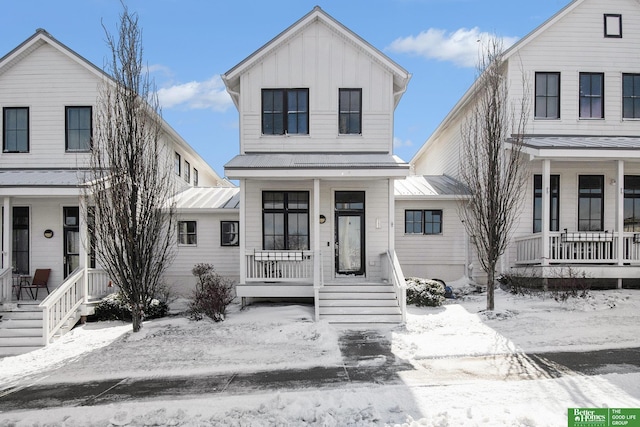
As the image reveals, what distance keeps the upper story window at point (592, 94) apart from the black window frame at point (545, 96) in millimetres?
790

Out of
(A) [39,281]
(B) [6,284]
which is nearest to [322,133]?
(A) [39,281]

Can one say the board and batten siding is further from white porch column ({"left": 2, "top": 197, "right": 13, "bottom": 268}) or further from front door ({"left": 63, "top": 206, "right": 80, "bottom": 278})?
white porch column ({"left": 2, "top": 197, "right": 13, "bottom": 268})

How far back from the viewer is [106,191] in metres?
11.5

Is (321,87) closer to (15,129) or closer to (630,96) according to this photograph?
(15,129)

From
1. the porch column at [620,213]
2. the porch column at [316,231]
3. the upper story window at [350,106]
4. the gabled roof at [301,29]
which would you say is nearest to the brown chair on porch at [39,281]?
the gabled roof at [301,29]

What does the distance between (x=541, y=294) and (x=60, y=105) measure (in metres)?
15.0

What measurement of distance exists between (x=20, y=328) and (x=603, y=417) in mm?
11884

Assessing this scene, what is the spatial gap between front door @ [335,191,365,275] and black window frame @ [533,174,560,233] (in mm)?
5533

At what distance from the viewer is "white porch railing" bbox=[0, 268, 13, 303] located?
12891 mm

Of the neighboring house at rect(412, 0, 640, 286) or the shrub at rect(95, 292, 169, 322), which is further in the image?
the neighboring house at rect(412, 0, 640, 286)

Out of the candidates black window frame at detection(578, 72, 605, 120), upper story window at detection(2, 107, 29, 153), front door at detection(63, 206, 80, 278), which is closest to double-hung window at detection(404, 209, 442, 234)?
black window frame at detection(578, 72, 605, 120)

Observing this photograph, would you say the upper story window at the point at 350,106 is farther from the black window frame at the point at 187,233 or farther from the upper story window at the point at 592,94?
the upper story window at the point at 592,94

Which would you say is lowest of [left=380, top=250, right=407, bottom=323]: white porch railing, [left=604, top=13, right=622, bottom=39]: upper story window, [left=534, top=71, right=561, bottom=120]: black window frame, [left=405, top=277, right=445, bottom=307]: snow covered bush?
[left=405, top=277, right=445, bottom=307]: snow covered bush

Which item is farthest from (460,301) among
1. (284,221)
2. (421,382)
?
(421,382)
